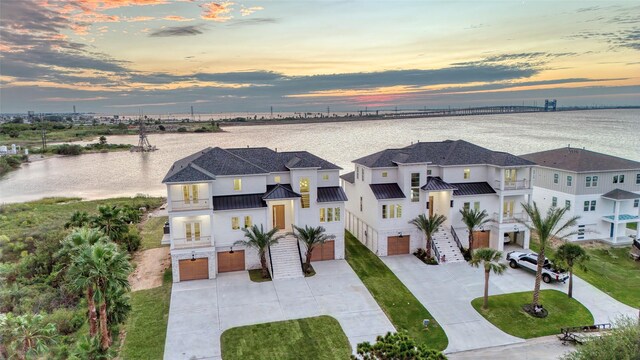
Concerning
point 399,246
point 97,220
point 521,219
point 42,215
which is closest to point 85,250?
point 97,220

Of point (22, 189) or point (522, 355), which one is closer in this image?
point (522, 355)

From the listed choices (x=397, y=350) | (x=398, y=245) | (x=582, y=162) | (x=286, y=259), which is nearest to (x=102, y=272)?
(x=397, y=350)

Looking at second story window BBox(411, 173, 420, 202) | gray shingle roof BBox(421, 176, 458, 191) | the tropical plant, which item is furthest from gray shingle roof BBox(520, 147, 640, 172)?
the tropical plant

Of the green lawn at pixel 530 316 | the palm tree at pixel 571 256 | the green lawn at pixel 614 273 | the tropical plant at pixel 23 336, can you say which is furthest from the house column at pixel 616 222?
the tropical plant at pixel 23 336

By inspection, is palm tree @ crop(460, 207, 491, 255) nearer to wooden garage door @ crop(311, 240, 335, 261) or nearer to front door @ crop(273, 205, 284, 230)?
wooden garage door @ crop(311, 240, 335, 261)

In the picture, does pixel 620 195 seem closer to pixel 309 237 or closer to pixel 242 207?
pixel 309 237

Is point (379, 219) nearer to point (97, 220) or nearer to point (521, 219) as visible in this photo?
point (521, 219)

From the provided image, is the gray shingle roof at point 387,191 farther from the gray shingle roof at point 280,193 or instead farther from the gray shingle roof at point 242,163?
the gray shingle roof at point 280,193
